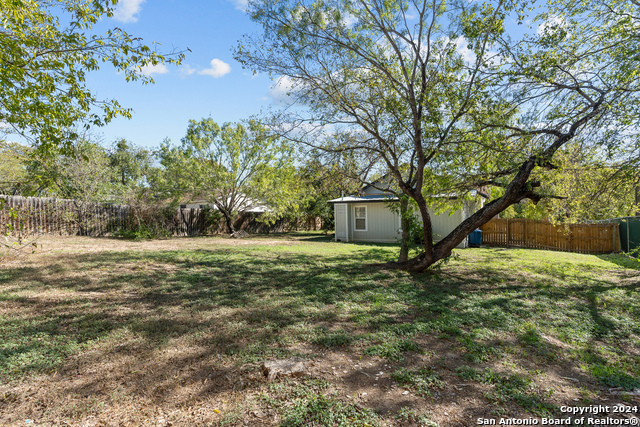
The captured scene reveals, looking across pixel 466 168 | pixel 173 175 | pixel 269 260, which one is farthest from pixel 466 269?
pixel 173 175

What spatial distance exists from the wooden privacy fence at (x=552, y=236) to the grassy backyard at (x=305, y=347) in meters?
8.47

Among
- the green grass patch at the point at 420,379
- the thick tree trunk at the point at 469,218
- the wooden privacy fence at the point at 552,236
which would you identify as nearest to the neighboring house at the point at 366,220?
the wooden privacy fence at the point at 552,236

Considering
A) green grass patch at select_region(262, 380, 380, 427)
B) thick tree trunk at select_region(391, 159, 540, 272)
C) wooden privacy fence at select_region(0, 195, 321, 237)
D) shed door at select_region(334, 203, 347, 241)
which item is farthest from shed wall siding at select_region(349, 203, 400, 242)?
green grass patch at select_region(262, 380, 380, 427)

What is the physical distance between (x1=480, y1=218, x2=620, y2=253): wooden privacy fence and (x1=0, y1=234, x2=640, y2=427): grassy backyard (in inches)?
333

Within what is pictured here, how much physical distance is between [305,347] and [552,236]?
52.7ft

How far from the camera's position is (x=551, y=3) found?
6.61m

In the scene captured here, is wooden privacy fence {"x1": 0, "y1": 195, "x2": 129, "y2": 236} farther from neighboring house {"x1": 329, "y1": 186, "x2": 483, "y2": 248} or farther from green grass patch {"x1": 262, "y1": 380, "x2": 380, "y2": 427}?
green grass patch {"x1": 262, "y1": 380, "x2": 380, "y2": 427}

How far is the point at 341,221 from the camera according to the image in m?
19.3

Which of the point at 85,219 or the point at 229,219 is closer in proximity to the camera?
the point at 85,219

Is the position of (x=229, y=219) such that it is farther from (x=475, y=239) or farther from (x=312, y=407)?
(x=312, y=407)

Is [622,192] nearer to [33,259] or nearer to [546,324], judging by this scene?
[546,324]

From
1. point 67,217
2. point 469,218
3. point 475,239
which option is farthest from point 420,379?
point 67,217

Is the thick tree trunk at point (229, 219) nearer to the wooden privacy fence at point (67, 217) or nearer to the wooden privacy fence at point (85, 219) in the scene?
the wooden privacy fence at point (85, 219)

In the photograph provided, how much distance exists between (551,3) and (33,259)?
13100mm
